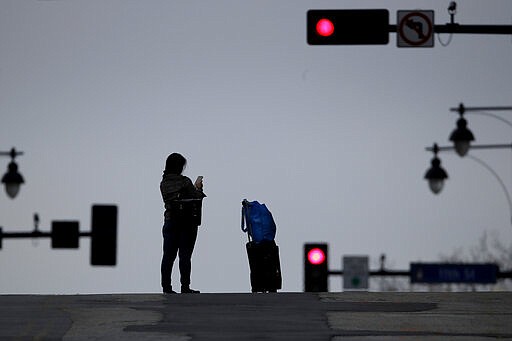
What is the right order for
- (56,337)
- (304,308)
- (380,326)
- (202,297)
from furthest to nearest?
1. (202,297)
2. (304,308)
3. (380,326)
4. (56,337)

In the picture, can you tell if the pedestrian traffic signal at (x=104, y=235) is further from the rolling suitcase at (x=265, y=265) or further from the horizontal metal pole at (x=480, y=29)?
the horizontal metal pole at (x=480, y=29)

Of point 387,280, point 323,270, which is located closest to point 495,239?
point 387,280

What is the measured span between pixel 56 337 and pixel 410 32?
854 cm

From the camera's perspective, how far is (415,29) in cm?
2130

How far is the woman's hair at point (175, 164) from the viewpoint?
65.1 feet

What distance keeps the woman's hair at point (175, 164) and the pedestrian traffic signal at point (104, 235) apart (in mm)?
17352

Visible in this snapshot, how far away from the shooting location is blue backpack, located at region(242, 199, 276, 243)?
21.3m

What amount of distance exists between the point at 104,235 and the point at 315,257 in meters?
11.5

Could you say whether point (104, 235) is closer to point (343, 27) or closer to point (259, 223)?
point (259, 223)

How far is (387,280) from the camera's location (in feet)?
353

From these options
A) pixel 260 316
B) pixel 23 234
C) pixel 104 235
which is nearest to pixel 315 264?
pixel 260 316

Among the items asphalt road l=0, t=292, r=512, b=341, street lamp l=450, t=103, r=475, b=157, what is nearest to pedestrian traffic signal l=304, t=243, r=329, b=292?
street lamp l=450, t=103, r=475, b=157

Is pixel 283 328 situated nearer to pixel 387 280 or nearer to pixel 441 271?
pixel 441 271

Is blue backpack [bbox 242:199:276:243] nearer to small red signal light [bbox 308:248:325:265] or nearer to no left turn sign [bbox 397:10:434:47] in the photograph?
no left turn sign [bbox 397:10:434:47]
